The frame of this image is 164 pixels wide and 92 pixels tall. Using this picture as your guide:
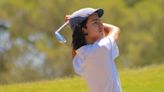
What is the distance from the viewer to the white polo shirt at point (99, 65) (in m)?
4.31

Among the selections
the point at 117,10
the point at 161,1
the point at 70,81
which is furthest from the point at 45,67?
the point at 70,81

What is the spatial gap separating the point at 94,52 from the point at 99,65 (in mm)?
108

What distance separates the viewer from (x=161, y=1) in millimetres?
37062

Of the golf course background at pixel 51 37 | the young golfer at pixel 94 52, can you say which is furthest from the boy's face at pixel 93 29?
the golf course background at pixel 51 37

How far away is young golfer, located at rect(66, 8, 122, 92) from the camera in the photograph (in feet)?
14.2

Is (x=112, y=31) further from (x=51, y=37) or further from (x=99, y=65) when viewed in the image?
(x=51, y=37)

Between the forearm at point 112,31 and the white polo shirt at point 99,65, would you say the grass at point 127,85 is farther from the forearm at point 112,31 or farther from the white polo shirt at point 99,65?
the white polo shirt at point 99,65

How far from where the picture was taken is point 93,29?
14.4 feet

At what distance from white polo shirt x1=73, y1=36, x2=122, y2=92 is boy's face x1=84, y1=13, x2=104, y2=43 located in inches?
1.9

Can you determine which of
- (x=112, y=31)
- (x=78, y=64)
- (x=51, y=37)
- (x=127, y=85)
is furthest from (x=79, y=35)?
(x=51, y=37)

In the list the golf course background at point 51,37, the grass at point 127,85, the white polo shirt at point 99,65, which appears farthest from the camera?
the golf course background at point 51,37

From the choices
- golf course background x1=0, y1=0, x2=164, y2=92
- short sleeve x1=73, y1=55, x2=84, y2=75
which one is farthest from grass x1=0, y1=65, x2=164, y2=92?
golf course background x1=0, y1=0, x2=164, y2=92

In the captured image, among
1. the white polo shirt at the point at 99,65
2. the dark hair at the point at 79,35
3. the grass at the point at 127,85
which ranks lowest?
the white polo shirt at the point at 99,65

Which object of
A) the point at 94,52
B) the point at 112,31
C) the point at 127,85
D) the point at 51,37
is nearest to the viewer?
the point at 94,52
